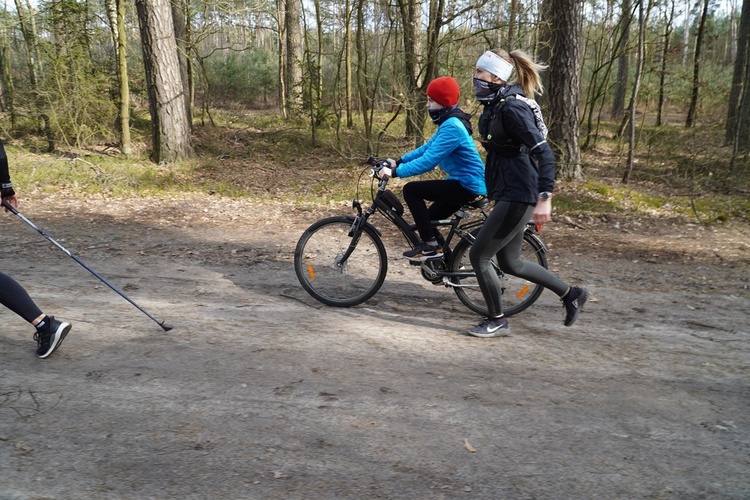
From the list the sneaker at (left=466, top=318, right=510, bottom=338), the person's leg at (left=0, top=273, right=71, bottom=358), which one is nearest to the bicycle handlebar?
the sneaker at (left=466, top=318, right=510, bottom=338)

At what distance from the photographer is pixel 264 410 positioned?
3.51 metres

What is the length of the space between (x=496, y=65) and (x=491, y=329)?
7.34ft

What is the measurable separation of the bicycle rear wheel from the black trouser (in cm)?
34

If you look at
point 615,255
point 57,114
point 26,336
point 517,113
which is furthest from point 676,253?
point 57,114

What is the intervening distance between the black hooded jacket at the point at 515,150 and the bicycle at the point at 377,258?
833mm

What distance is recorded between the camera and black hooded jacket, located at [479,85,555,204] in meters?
4.24

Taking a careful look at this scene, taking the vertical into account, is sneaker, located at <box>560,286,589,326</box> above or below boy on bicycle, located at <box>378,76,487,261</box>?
below

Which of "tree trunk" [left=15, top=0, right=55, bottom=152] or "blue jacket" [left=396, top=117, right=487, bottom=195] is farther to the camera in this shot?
"tree trunk" [left=15, top=0, right=55, bottom=152]

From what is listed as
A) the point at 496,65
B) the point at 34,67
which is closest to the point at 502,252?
the point at 496,65

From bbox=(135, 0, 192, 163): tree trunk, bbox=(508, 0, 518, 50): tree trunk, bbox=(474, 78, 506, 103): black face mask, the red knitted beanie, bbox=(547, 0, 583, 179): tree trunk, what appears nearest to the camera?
bbox=(474, 78, 506, 103): black face mask

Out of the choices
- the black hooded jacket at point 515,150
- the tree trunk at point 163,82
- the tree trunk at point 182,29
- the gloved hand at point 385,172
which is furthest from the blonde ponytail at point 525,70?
the tree trunk at point 182,29

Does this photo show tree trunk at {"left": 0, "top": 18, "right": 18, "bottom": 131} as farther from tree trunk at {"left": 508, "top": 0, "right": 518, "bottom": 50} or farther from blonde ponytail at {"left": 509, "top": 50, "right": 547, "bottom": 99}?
blonde ponytail at {"left": 509, "top": 50, "right": 547, "bottom": 99}

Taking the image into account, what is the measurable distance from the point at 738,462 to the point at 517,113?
270 centimetres

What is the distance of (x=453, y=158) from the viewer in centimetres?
520
